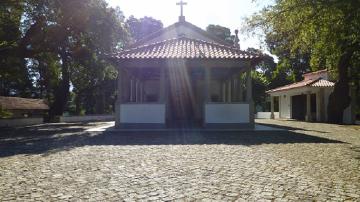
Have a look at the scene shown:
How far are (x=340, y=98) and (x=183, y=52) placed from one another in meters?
14.4

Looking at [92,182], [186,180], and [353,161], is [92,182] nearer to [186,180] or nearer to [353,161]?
[186,180]

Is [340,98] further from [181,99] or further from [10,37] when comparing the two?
[10,37]

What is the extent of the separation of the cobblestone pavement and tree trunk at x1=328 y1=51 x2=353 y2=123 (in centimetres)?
1771

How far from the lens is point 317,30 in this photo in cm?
1361

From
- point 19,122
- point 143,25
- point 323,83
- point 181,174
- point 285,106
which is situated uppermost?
point 143,25

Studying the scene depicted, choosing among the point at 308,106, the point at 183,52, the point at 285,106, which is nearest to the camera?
the point at 183,52

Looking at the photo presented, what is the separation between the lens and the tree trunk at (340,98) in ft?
87.7

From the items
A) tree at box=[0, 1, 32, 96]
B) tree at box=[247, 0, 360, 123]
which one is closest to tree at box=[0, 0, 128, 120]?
tree at box=[0, 1, 32, 96]

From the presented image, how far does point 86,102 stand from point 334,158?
182ft

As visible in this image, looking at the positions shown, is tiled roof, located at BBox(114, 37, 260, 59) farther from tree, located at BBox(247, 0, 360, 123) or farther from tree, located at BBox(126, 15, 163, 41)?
tree, located at BBox(126, 15, 163, 41)

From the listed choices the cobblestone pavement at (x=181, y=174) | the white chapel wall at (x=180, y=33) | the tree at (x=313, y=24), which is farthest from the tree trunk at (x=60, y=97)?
the cobblestone pavement at (x=181, y=174)

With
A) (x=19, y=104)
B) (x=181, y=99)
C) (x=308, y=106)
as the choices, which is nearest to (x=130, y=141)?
(x=181, y=99)

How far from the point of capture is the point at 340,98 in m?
27.1

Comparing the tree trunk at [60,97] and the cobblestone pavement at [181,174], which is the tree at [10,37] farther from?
the cobblestone pavement at [181,174]
